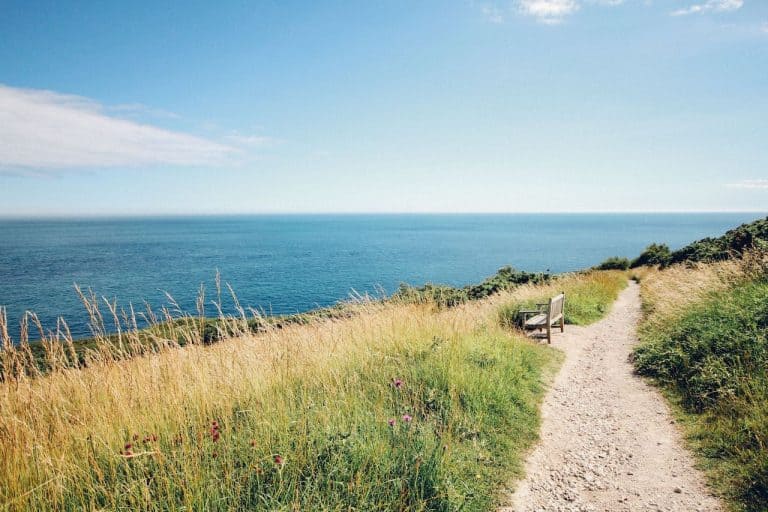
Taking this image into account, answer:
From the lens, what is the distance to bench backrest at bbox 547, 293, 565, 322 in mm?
10399

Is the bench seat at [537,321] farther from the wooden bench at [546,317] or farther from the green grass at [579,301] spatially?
the green grass at [579,301]

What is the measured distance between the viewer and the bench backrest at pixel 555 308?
10399 mm

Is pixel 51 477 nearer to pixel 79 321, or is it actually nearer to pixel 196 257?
pixel 79 321

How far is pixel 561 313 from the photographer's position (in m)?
11.8

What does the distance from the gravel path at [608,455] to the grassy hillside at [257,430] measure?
383 mm

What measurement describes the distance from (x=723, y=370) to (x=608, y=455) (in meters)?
2.84

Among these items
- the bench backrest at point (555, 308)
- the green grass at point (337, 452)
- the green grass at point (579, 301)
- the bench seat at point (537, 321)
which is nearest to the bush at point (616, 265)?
the green grass at point (579, 301)

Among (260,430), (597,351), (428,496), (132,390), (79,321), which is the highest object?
(132,390)

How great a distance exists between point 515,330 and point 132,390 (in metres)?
9.34

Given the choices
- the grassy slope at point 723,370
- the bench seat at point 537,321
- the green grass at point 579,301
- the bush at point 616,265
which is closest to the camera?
the grassy slope at point 723,370

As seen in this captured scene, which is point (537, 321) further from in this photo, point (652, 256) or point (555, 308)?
point (652, 256)

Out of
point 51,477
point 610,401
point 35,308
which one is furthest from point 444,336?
point 35,308

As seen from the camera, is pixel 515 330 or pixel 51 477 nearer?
pixel 51 477

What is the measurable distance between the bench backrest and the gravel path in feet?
7.51
